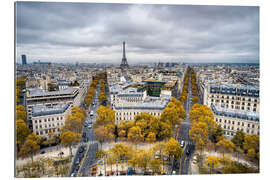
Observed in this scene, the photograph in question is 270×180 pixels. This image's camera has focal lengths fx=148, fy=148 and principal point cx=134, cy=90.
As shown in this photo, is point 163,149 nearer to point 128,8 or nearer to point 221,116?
point 221,116

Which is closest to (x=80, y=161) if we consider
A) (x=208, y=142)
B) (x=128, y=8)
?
(x=208, y=142)

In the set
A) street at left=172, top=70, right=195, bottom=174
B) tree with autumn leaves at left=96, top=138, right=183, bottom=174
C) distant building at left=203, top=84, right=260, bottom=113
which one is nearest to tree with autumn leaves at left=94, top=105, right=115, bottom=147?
tree with autumn leaves at left=96, top=138, right=183, bottom=174

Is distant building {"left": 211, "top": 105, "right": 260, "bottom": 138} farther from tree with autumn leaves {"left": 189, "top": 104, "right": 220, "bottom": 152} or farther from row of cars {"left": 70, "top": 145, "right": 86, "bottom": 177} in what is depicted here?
row of cars {"left": 70, "top": 145, "right": 86, "bottom": 177}

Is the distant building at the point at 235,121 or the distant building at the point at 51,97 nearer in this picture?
the distant building at the point at 235,121

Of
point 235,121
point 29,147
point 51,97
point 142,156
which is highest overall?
point 51,97

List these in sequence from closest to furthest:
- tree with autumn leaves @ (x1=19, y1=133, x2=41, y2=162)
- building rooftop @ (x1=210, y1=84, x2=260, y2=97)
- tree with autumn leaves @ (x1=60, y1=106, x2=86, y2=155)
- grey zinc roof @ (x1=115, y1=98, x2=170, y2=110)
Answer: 1. tree with autumn leaves @ (x1=19, y1=133, x2=41, y2=162)
2. tree with autumn leaves @ (x1=60, y1=106, x2=86, y2=155)
3. building rooftop @ (x1=210, y1=84, x2=260, y2=97)
4. grey zinc roof @ (x1=115, y1=98, x2=170, y2=110)

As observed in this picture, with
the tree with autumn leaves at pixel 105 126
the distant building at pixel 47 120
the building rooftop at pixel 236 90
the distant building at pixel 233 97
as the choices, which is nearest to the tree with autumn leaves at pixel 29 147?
the distant building at pixel 47 120

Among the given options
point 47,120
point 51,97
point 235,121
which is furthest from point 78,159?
point 235,121

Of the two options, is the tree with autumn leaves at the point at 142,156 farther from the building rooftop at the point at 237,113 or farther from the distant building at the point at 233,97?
the distant building at the point at 233,97

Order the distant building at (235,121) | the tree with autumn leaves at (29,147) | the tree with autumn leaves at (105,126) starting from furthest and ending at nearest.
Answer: the tree with autumn leaves at (105,126), the distant building at (235,121), the tree with autumn leaves at (29,147)

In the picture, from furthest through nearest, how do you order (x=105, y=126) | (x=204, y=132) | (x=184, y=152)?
(x=105, y=126)
(x=184, y=152)
(x=204, y=132)

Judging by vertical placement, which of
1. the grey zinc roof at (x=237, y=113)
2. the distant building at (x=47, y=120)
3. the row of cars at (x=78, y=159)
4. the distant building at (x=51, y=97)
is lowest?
the row of cars at (x=78, y=159)

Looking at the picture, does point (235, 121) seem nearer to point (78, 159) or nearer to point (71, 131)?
point (78, 159)
